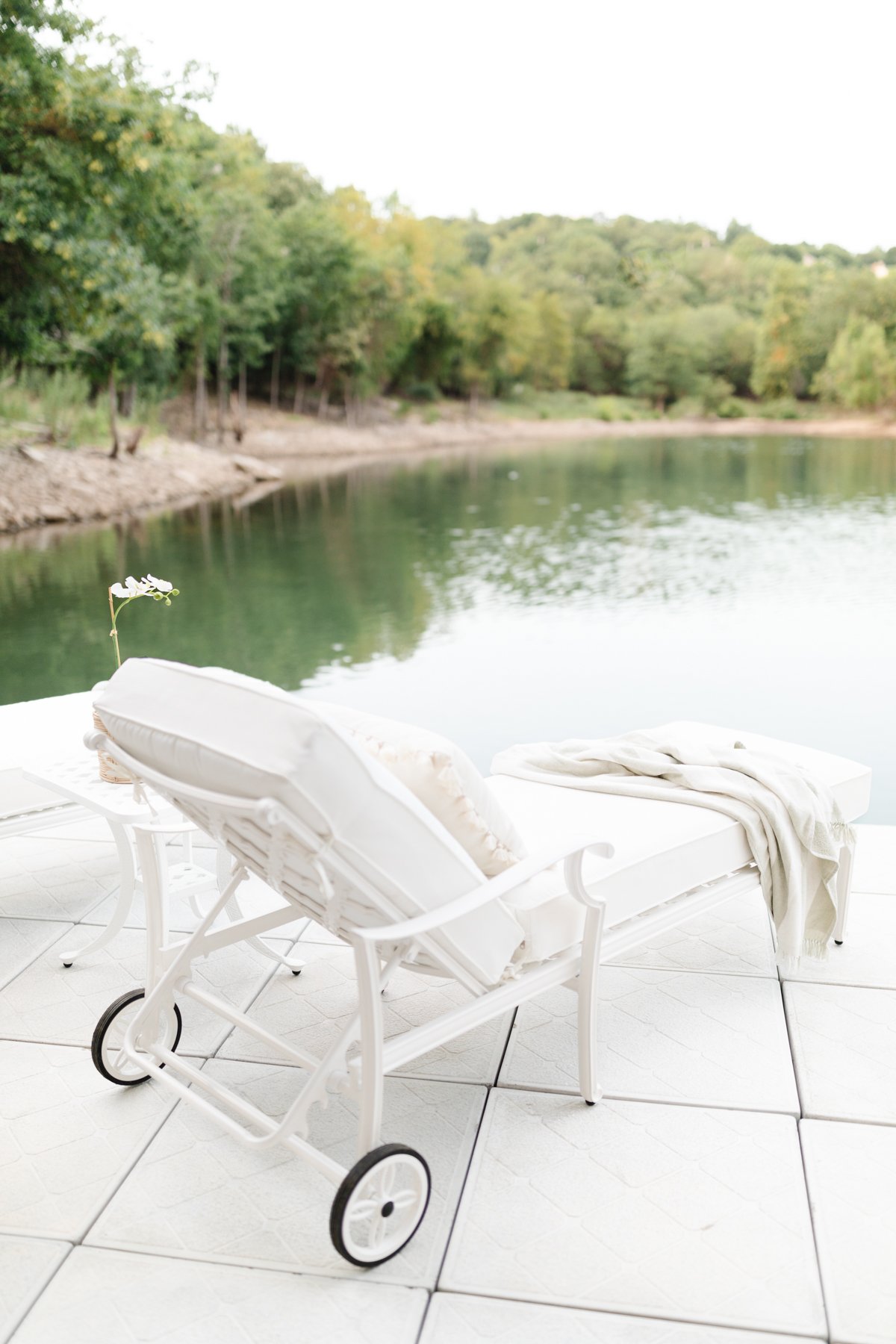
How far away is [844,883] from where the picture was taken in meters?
2.55

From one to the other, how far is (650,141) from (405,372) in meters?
17.7

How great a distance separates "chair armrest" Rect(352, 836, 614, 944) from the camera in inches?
63.0

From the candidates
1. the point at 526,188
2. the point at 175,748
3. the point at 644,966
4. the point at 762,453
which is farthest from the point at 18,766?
the point at 526,188

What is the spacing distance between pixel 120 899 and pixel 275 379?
29482mm

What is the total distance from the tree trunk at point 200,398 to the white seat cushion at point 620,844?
81.7 ft

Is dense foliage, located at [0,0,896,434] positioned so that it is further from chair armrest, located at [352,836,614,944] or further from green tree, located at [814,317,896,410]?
chair armrest, located at [352,836,614,944]

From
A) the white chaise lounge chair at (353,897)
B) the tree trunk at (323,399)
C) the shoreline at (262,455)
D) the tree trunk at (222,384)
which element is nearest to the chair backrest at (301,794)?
the white chaise lounge chair at (353,897)

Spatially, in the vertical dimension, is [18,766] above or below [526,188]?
below

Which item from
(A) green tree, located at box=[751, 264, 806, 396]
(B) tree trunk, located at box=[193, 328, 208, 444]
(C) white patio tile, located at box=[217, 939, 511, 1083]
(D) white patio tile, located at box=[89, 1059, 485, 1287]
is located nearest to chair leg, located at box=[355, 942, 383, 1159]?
(D) white patio tile, located at box=[89, 1059, 485, 1287]

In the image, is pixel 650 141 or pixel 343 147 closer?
pixel 343 147

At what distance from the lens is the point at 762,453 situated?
29.9 metres

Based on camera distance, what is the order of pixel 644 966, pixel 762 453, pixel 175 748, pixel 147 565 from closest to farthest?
pixel 175 748 < pixel 644 966 < pixel 147 565 < pixel 762 453

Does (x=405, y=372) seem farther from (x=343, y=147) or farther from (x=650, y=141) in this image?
(x=650, y=141)

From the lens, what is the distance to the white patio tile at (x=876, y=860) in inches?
117
